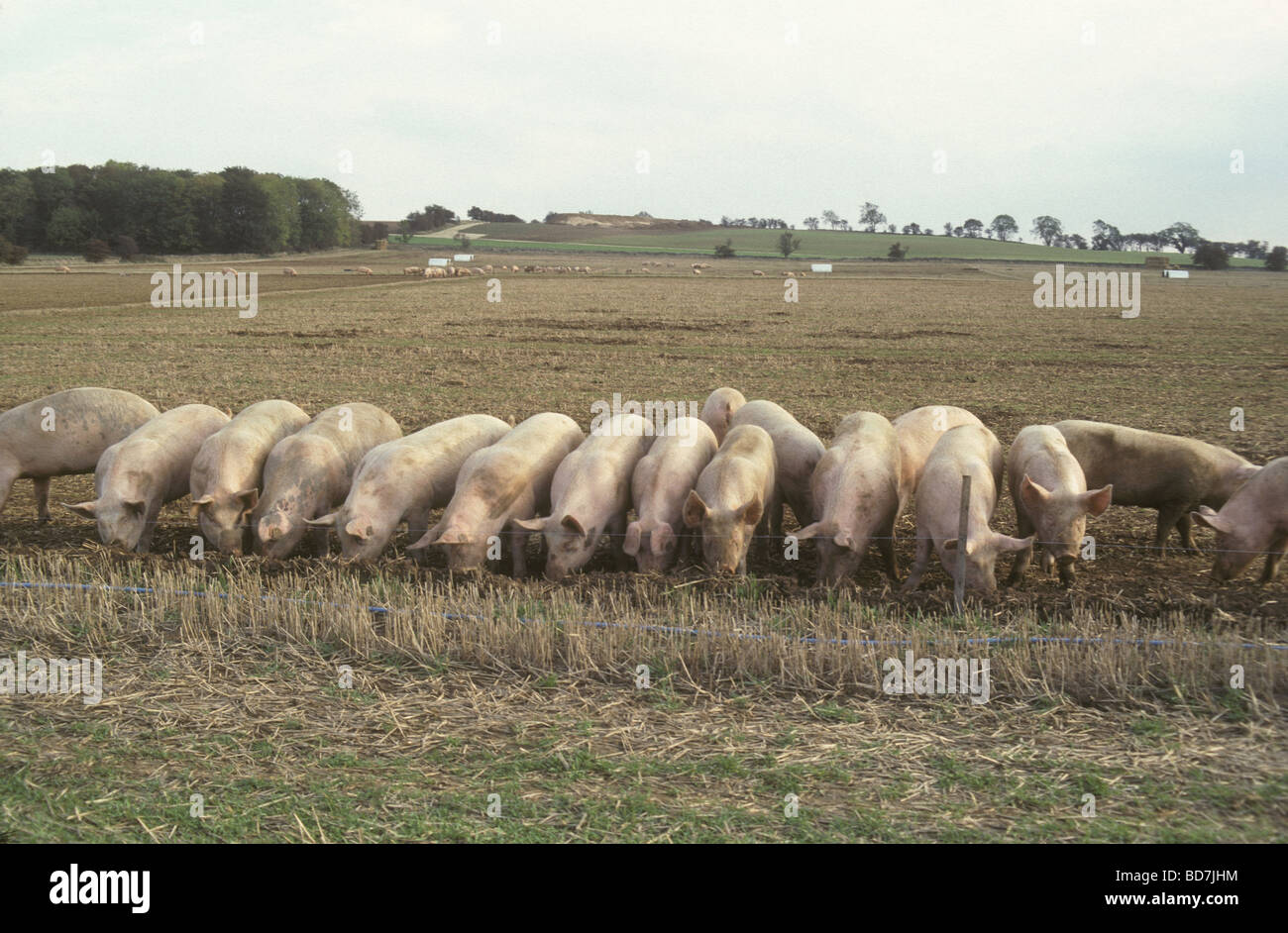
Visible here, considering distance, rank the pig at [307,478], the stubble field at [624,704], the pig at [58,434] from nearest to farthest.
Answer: the stubble field at [624,704], the pig at [307,478], the pig at [58,434]

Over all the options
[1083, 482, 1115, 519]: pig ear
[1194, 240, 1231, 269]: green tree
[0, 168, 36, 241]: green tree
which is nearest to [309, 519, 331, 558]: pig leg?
[1083, 482, 1115, 519]: pig ear

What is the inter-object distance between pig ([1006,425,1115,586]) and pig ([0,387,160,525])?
8243 millimetres

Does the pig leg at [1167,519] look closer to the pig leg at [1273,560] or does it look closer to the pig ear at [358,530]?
the pig leg at [1273,560]

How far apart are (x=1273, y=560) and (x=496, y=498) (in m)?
6.05

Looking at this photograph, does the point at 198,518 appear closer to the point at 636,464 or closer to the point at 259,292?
the point at 636,464

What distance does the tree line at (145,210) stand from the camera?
268ft

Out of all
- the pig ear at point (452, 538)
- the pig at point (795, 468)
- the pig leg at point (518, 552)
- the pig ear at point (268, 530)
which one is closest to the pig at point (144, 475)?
the pig ear at point (268, 530)

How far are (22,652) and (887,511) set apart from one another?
615cm

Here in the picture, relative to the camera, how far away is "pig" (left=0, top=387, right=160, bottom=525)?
9.69 m

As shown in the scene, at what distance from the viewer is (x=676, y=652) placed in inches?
244

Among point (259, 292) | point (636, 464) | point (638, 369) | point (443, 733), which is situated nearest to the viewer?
point (443, 733)

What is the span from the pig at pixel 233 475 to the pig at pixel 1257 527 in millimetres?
7636
